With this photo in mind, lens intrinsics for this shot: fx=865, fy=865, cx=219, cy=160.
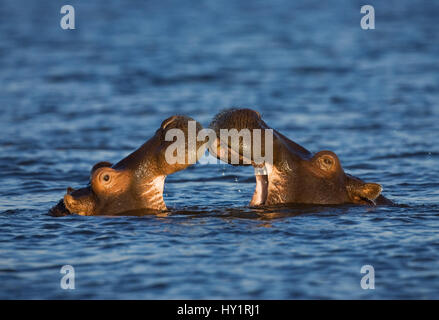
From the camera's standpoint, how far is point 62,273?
8336 millimetres

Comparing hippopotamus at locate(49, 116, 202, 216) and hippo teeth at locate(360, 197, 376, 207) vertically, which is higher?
hippopotamus at locate(49, 116, 202, 216)

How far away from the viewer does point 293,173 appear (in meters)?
9.90

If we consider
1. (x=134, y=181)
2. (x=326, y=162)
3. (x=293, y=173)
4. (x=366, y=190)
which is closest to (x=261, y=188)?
(x=293, y=173)

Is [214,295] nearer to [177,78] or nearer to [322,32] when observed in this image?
[177,78]

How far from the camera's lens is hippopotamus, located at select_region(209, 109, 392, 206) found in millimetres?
9469

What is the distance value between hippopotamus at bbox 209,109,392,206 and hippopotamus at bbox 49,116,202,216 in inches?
15.8

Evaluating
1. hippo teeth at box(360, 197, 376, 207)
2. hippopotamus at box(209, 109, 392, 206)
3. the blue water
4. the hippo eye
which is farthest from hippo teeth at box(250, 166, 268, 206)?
hippo teeth at box(360, 197, 376, 207)

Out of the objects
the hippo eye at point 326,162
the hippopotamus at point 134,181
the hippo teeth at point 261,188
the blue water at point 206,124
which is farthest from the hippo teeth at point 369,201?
the hippopotamus at point 134,181

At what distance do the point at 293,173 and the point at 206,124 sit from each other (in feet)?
28.9

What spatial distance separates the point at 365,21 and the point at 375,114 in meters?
19.7

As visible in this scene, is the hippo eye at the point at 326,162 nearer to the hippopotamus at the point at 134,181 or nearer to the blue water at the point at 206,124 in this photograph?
the blue water at the point at 206,124

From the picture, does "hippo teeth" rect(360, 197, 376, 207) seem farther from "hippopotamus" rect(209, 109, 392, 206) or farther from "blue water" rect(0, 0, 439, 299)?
"blue water" rect(0, 0, 439, 299)

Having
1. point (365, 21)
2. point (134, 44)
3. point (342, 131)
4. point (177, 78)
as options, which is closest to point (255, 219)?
point (342, 131)

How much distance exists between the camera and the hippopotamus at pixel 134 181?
952 centimetres
